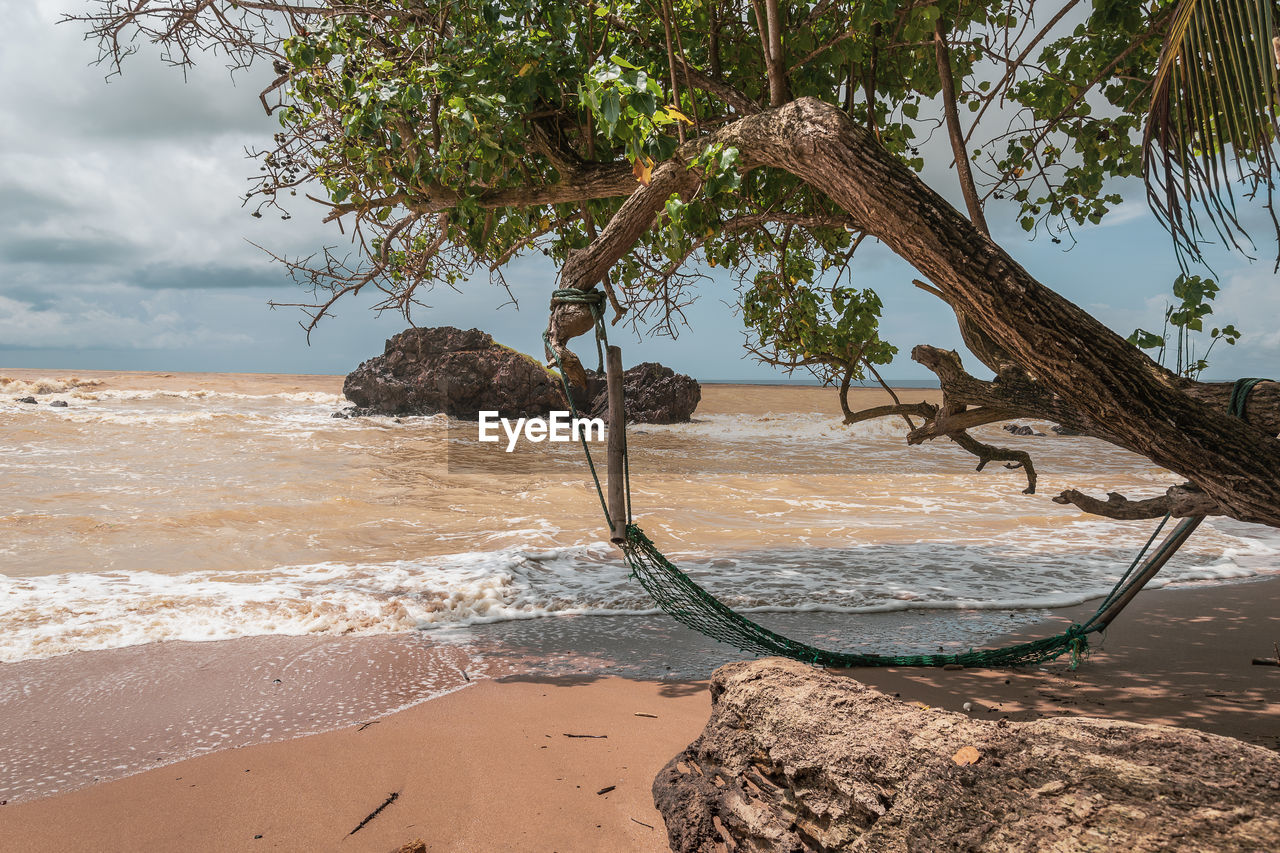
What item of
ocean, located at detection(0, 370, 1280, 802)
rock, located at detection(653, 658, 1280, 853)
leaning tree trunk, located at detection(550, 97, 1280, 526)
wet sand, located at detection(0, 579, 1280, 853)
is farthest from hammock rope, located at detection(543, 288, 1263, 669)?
rock, located at detection(653, 658, 1280, 853)

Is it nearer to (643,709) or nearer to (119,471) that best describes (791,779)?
(643,709)

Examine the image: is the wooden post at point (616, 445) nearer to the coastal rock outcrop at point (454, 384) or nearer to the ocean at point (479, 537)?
the ocean at point (479, 537)

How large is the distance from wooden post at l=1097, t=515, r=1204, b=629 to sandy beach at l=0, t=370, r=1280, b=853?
354 millimetres

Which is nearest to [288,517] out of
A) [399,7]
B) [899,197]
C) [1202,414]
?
[399,7]

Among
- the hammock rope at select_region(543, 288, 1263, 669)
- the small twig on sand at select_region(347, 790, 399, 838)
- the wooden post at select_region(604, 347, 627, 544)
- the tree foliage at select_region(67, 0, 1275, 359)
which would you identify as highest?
the tree foliage at select_region(67, 0, 1275, 359)

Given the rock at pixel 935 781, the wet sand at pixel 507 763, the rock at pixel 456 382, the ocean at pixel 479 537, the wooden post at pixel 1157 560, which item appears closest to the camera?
the rock at pixel 935 781

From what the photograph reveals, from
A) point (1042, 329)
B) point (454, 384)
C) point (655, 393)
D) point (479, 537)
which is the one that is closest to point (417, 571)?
point (479, 537)

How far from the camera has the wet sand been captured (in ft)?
7.88

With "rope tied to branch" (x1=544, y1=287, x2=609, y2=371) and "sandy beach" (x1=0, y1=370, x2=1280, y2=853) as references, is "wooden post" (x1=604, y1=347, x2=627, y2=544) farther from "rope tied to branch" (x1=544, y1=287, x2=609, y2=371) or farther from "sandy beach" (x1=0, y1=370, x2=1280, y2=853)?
"sandy beach" (x1=0, y1=370, x2=1280, y2=853)

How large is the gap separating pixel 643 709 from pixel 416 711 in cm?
106

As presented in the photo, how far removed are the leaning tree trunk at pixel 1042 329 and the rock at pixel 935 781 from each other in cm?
143

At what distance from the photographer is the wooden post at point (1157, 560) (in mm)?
3352

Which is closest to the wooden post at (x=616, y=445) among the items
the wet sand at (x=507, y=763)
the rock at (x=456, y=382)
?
the wet sand at (x=507, y=763)

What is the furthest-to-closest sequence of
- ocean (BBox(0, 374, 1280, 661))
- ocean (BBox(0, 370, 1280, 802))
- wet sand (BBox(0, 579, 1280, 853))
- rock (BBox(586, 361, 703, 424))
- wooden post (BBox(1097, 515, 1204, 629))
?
1. rock (BBox(586, 361, 703, 424))
2. ocean (BBox(0, 374, 1280, 661))
3. ocean (BBox(0, 370, 1280, 802))
4. wooden post (BBox(1097, 515, 1204, 629))
5. wet sand (BBox(0, 579, 1280, 853))
